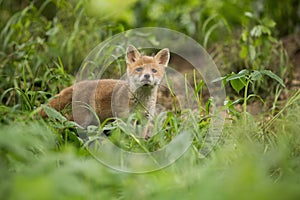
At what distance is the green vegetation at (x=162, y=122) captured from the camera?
2.44 metres

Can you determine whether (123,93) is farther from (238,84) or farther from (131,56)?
(238,84)

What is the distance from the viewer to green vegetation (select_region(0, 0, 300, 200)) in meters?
2.44

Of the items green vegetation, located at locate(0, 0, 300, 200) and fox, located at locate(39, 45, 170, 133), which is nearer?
green vegetation, located at locate(0, 0, 300, 200)

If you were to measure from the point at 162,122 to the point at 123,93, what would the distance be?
0.64 metres

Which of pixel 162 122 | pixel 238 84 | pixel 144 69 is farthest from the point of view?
pixel 144 69

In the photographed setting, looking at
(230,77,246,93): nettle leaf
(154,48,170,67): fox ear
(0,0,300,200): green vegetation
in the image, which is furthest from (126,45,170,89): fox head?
(230,77,246,93): nettle leaf

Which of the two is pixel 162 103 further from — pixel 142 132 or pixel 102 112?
pixel 142 132

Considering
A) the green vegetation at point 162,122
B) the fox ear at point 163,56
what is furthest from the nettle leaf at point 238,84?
the fox ear at point 163,56

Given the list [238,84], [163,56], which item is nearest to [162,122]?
[238,84]

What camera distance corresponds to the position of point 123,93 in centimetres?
450

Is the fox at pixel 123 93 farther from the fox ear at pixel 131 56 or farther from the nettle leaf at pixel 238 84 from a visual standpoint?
the nettle leaf at pixel 238 84

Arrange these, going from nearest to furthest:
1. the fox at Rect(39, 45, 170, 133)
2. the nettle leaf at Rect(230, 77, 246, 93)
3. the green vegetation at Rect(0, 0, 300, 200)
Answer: the green vegetation at Rect(0, 0, 300, 200) < the nettle leaf at Rect(230, 77, 246, 93) < the fox at Rect(39, 45, 170, 133)

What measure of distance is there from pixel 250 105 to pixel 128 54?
129 cm

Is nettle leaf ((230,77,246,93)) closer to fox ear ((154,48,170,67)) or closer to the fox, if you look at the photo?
the fox
